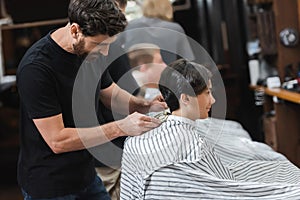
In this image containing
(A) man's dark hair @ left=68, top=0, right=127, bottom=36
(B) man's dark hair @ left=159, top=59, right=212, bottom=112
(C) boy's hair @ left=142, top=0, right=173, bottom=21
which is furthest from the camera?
(C) boy's hair @ left=142, top=0, right=173, bottom=21

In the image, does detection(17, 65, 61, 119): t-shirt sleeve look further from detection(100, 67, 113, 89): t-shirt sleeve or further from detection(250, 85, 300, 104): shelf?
detection(250, 85, 300, 104): shelf

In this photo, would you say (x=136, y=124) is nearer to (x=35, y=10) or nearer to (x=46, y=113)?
(x=46, y=113)

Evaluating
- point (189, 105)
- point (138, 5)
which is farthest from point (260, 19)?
point (189, 105)

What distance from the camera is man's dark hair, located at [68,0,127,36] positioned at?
1.83m

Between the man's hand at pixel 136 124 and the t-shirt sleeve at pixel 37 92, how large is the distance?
0.25 m

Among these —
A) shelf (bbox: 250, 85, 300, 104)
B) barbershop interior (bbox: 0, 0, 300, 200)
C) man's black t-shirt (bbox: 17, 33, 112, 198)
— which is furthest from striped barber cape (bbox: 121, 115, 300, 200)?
barbershop interior (bbox: 0, 0, 300, 200)

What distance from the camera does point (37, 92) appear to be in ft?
6.21

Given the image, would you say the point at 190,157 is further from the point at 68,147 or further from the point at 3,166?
the point at 3,166

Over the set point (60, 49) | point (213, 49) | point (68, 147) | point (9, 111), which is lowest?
point (9, 111)

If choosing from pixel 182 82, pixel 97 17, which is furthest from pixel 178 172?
pixel 97 17

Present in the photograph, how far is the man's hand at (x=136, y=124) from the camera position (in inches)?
75.7

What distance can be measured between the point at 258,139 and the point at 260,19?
1.33 m

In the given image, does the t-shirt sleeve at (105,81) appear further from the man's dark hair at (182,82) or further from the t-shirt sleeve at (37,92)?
the t-shirt sleeve at (37,92)

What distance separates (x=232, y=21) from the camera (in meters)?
5.43
